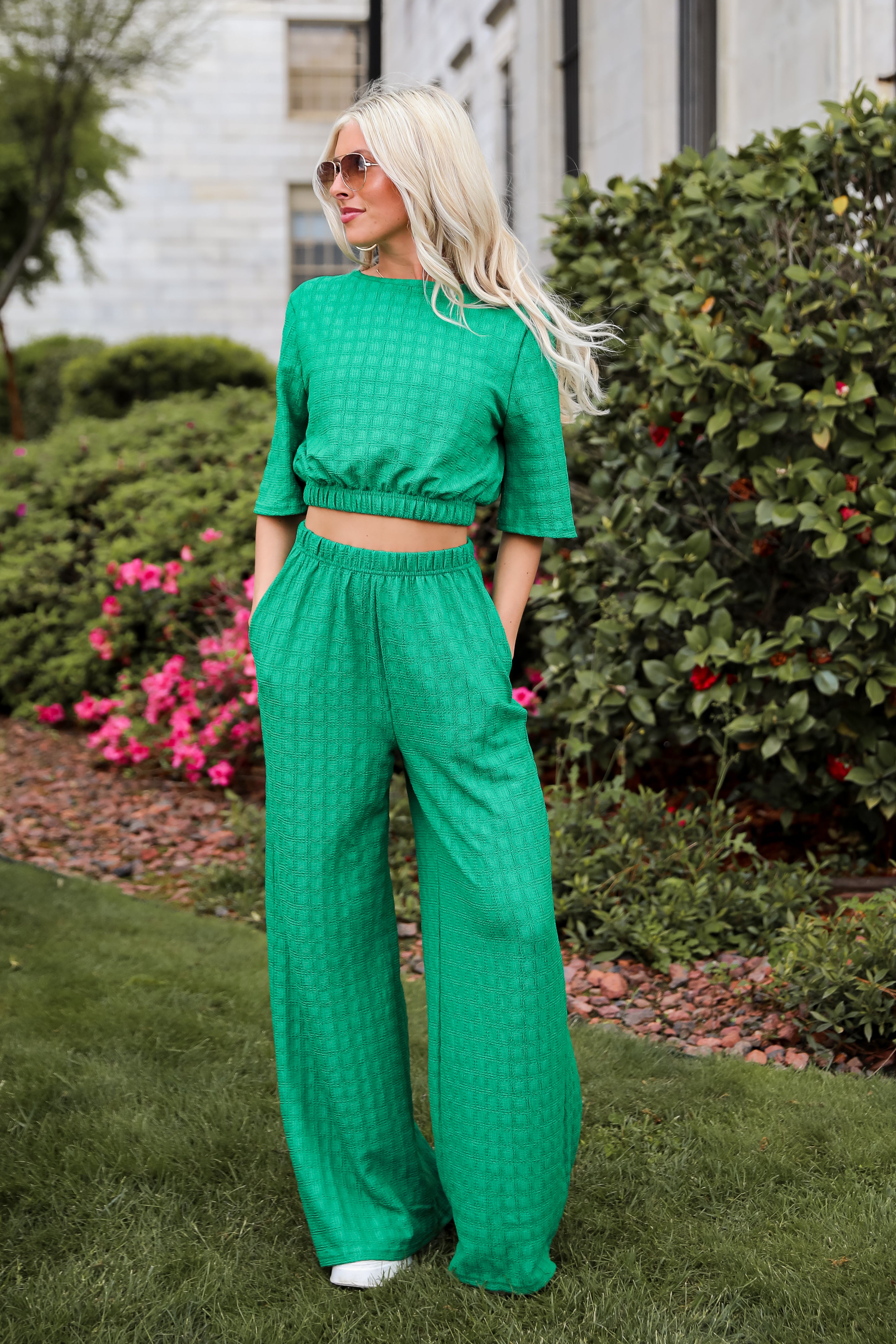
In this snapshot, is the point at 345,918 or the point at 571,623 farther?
the point at 571,623

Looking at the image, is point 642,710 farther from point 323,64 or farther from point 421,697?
point 323,64

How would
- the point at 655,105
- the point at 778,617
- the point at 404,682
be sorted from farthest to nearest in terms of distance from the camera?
the point at 655,105
the point at 778,617
the point at 404,682

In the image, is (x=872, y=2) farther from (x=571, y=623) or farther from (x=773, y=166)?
(x=571, y=623)

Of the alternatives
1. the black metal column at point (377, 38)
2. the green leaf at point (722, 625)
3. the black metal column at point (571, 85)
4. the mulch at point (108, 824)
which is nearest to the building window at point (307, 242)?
the black metal column at point (377, 38)

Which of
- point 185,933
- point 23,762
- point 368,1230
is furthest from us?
point 23,762

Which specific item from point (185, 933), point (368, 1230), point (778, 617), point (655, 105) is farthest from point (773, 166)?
point (655, 105)

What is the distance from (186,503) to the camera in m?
6.91

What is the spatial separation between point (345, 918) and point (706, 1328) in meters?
0.91

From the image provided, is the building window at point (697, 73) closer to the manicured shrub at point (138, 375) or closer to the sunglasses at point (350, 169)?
the sunglasses at point (350, 169)

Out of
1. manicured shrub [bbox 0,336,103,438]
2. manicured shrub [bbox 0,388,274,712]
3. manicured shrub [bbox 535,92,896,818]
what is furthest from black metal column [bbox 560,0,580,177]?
manicured shrub [bbox 0,336,103,438]

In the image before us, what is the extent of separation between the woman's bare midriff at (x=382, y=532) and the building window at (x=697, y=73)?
658 centimetres

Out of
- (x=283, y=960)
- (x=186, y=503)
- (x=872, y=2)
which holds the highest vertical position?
(x=872, y=2)

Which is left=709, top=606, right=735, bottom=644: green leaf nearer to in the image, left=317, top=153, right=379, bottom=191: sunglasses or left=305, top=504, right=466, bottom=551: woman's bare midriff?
left=305, top=504, right=466, bottom=551: woman's bare midriff

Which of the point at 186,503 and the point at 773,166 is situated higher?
the point at 773,166
